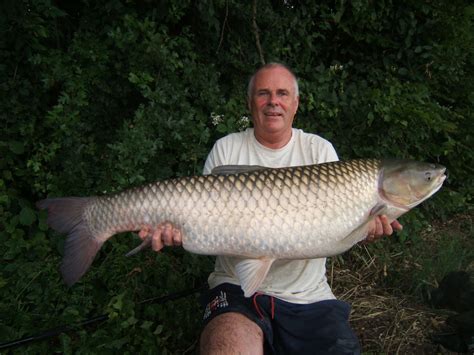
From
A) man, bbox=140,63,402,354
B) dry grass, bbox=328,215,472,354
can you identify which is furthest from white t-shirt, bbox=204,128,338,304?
dry grass, bbox=328,215,472,354

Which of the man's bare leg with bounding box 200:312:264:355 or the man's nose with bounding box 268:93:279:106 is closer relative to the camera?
the man's bare leg with bounding box 200:312:264:355

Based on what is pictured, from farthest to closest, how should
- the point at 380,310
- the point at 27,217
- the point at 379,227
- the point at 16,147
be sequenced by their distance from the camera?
the point at 16,147 → the point at 27,217 → the point at 380,310 → the point at 379,227

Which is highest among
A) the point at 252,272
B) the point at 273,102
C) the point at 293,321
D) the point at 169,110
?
the point at 273,102

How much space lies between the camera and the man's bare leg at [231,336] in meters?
1.86

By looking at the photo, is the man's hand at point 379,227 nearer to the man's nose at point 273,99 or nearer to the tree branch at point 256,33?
the man's nose at point 273,99

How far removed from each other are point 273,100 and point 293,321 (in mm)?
1048

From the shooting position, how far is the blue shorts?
1974 millimetres

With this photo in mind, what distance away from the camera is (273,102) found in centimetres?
230

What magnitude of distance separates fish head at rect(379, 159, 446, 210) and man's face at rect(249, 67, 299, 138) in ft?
1.77

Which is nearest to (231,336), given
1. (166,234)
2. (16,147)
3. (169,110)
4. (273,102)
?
(166,234)

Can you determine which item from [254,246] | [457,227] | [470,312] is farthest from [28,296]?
[457,227]

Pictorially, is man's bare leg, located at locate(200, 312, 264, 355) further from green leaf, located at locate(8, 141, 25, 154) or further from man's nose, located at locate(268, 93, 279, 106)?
green leaf, located at locate(8, 141, 25, 154)

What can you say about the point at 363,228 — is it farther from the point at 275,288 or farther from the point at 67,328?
the point at 67,328

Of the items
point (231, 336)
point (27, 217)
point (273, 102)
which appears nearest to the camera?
point (231, 336)
